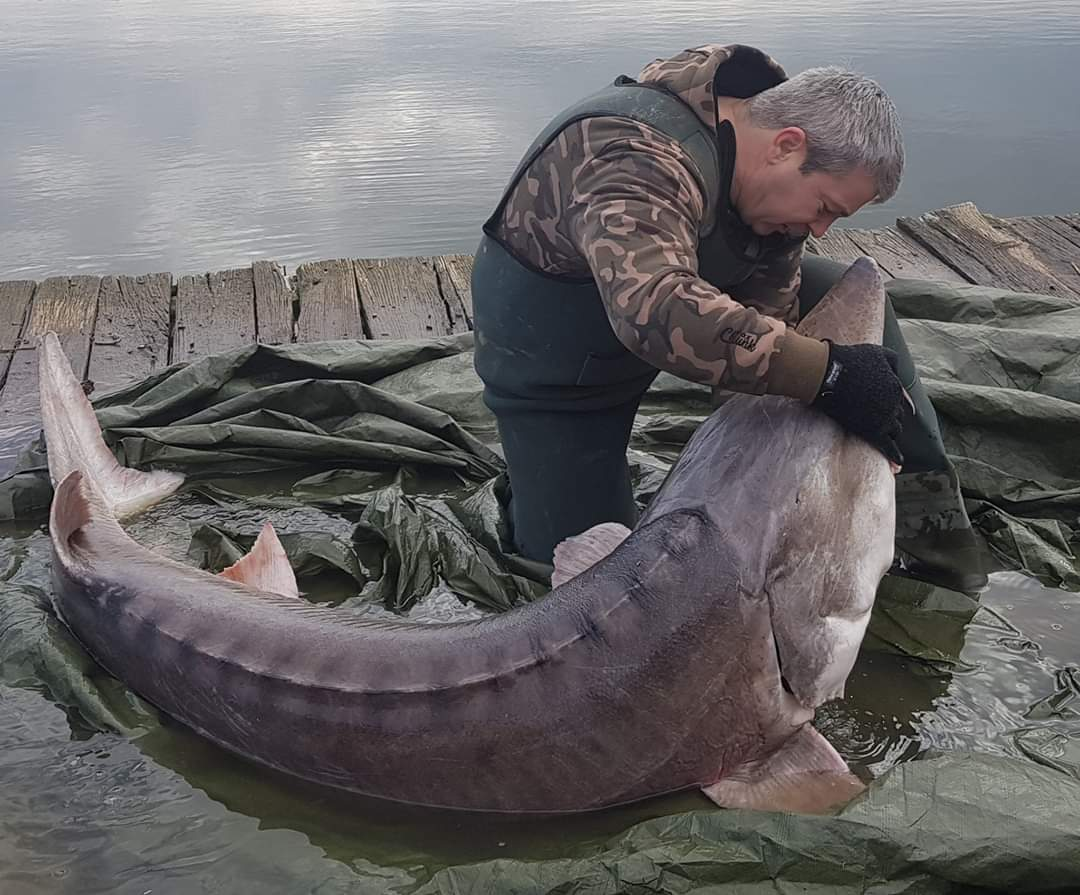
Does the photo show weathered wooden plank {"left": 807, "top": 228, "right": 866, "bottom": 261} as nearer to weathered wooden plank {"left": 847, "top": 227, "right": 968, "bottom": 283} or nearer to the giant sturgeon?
weathered wooden plank {"left": 847, "top": 227, "right": 968, "bottom": 283}

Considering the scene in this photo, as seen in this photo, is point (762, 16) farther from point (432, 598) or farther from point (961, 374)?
point (432, 598)

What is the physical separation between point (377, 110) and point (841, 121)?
1063 centimetres

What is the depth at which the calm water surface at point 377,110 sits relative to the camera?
891 centimetres

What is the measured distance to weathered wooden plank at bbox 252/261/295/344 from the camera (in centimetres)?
530

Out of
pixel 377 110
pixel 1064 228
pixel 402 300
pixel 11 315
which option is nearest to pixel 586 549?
pixel 402 300

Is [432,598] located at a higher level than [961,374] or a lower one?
lower

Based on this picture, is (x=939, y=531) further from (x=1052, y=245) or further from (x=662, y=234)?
→ (x=1052, y=245)

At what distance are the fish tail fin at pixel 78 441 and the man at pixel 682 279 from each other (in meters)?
1.18

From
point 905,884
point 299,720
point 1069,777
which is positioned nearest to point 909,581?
point 1069,777

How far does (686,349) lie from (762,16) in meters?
16.7

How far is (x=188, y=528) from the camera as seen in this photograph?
146 inches

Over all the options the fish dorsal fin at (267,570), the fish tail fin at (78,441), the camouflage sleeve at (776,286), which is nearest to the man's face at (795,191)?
the camouflage sleeve at (776,286)

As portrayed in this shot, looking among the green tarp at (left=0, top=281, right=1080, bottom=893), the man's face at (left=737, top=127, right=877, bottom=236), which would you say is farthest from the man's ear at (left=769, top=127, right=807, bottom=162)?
the green tarp at (left=0, top=281, right=1080, bottom=893)

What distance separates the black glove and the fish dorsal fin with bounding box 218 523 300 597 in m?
1.45
